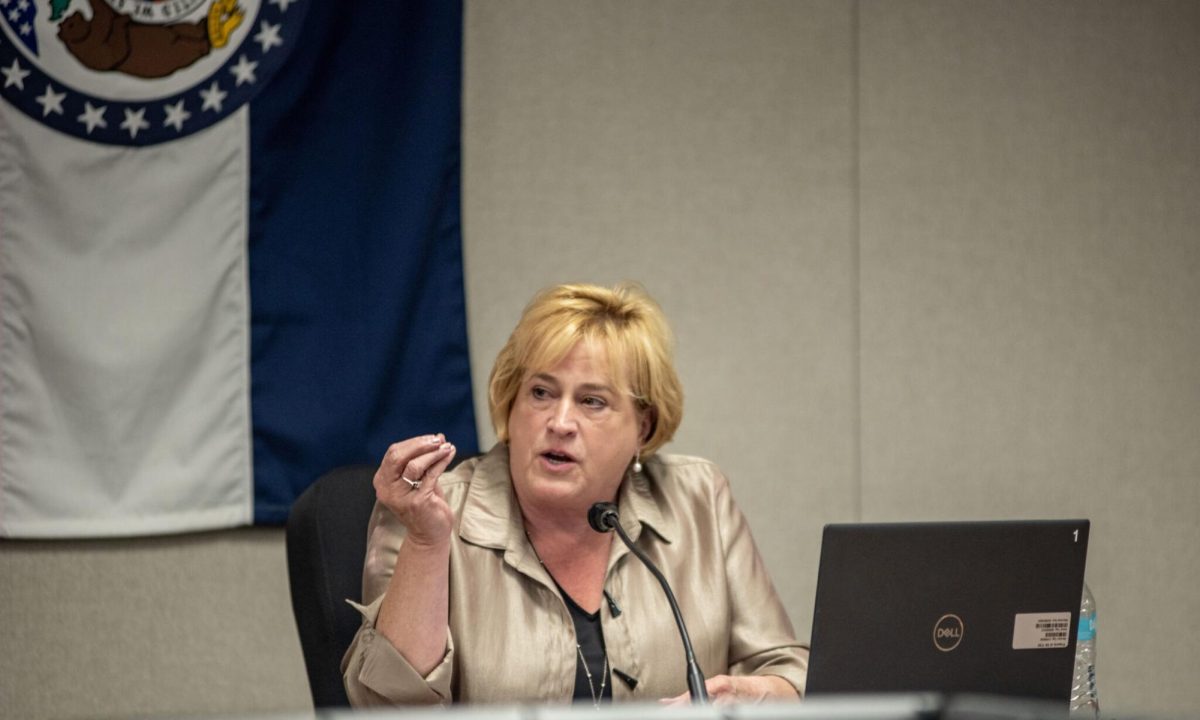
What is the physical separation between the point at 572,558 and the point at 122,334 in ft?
3.59

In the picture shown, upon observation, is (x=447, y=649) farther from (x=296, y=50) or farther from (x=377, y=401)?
(x=296, y=50)


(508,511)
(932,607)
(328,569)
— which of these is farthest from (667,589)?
(328,569)

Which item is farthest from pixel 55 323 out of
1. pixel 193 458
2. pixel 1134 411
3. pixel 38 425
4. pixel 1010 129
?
pixel 1134 411

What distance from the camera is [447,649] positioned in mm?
1806

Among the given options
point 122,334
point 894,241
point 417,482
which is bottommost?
point 417,482

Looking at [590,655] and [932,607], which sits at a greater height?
[932,607]

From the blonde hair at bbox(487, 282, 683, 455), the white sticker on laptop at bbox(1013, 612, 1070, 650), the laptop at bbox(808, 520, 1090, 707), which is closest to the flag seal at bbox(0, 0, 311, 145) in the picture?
the blonde hair at bbox(487, 282, 683, 455)

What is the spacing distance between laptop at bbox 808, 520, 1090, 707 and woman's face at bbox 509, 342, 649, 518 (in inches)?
24.7

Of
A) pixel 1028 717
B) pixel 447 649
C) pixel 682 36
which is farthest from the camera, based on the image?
pixel 682 36

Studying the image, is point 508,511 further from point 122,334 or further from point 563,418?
point 122,334

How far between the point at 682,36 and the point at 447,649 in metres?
1.57

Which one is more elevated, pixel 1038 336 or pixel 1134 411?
pixel 1038 336

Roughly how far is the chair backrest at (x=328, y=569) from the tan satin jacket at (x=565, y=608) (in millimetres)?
64

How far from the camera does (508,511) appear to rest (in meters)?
2.01
